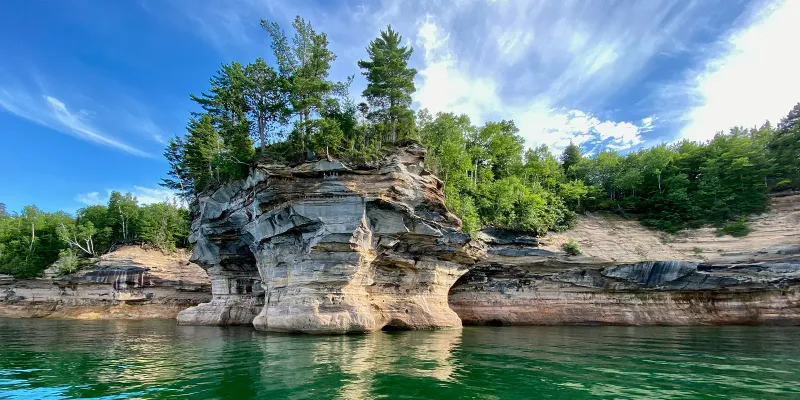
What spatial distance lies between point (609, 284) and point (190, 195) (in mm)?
37448

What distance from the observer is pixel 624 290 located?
2555 centimetres

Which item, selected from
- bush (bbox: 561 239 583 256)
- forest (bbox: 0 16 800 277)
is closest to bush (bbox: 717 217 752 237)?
forest (bbox: 0 16 800 277)

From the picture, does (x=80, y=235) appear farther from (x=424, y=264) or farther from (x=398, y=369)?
(x=398, y=369)

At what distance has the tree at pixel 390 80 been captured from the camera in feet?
88.3

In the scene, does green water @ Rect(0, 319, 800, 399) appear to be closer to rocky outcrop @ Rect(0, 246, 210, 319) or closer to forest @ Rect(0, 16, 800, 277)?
forest @ Rect(0, 16, 800, 277)

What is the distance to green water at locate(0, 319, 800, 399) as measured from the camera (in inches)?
283

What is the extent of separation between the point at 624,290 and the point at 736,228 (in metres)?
10.2

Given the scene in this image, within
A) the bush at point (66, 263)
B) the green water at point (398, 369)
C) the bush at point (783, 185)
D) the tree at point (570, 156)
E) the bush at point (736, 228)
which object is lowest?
A: the green water at point (398, 369)

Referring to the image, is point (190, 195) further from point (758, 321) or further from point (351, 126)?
point (758, 321)

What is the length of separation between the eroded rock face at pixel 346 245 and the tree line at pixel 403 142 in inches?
74.2

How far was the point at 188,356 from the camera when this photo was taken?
448 inches

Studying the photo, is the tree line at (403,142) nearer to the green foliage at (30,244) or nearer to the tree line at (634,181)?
the tree line at (634,181)

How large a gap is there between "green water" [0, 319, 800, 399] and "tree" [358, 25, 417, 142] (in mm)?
17553

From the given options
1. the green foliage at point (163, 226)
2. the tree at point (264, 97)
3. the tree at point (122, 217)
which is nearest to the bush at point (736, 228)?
the tree at point (264, 97)
